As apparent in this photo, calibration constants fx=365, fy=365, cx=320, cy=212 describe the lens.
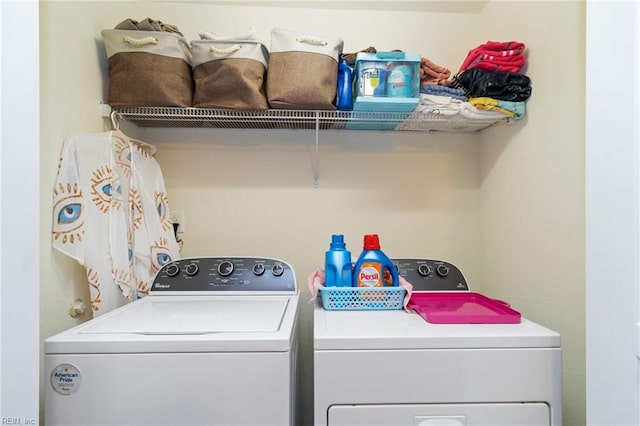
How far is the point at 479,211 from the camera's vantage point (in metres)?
2.09

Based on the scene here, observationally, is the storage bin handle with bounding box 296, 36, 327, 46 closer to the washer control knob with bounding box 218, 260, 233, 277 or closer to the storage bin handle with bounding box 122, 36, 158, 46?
the storage bin handle with bounding box 122, 36, 158, 46

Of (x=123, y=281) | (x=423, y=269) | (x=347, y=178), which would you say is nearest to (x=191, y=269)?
(x=123, y=281)

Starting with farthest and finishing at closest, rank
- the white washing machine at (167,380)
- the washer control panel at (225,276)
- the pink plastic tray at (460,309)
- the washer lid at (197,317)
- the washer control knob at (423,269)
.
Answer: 1. the washer control knob at (423,269)
2. the washer control panel at (225,276)
3. the pink plastic tray at (460,309)
4. the washer lid at (197,317)
5. the white washing machine at (167,380)

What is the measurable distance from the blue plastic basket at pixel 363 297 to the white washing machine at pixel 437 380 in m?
0.35

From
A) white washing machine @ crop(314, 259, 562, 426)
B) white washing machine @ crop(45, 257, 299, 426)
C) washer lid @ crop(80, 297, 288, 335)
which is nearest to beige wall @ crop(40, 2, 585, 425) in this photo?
washer lid @ crop(80, 297, 288, 335)

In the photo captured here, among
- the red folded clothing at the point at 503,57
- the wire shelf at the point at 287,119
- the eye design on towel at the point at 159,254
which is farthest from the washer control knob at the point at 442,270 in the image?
the eye design on towel at the point at 159,254

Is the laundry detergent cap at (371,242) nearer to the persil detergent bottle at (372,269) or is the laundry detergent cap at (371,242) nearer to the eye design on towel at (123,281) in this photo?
the persil detergent bottle at (372,269)

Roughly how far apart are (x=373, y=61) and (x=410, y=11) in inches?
28.3

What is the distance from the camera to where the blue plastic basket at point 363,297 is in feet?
4.49

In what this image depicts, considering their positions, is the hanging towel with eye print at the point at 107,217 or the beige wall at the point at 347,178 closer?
the hanging towel with eye print at the point at 107,217

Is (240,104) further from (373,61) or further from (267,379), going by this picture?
(267,379)

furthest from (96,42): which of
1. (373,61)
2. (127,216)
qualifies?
(373,61)

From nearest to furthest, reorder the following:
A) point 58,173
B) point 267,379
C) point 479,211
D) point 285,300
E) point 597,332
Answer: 1. point 597,332
2. point 267,379
3. point 58,173
4. point 285,300
5. point 479,211

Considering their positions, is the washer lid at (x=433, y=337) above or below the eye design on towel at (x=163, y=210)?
below
